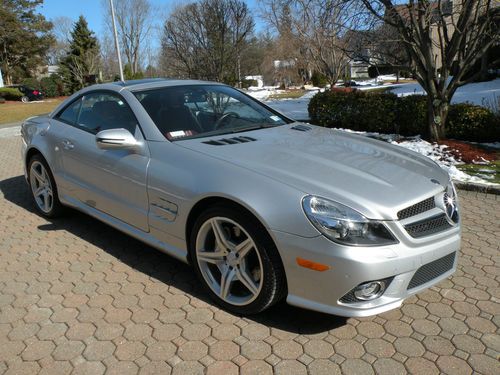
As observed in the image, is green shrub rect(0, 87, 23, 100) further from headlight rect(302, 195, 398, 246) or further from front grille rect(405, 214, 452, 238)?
front grille rect(405, 214, 452, 238)

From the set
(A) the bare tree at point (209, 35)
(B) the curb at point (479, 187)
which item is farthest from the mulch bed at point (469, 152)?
(A) the bare tree at point (209, 35)

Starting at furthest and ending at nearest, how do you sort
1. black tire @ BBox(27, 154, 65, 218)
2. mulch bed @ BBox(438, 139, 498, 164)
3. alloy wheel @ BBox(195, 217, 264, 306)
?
mulch bed @ BBox(438, 139, 498, 164), black tire @ BBox(27, 154, 65, 218), alloy wheel @ BBox(195, 217, 264, 306)

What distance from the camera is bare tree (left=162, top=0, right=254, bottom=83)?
47.5 ft

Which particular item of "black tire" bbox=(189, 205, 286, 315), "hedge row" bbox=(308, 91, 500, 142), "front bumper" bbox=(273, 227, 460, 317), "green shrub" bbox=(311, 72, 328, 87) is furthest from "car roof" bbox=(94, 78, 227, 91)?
"green shrub" bbox=(311, 72, 328, 87)

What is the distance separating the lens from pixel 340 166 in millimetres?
3066

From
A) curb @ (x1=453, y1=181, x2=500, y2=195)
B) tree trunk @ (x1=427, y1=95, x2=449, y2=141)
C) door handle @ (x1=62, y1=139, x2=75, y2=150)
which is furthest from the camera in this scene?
tree trunk @ (x1=427, y1=95, x2=449, y2=141)

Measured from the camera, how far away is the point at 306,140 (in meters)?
3.69

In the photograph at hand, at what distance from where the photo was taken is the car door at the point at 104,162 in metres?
3.59

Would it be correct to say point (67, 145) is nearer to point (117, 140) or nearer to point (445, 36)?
point (117, 140)

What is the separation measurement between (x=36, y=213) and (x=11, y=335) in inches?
110

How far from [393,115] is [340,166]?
6956 millimetres

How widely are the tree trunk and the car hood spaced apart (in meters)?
5.07

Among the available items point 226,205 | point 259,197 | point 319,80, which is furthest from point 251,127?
point 319,80

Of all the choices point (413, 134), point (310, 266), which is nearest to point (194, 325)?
point (310, 266)
